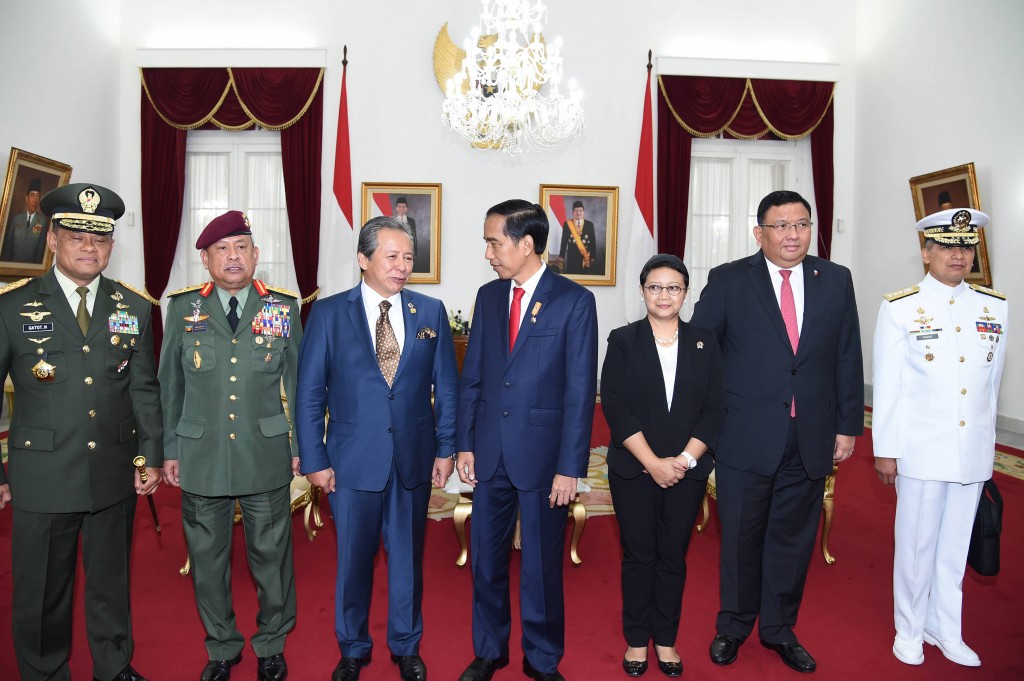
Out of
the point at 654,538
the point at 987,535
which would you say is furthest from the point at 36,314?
the point at 987,535

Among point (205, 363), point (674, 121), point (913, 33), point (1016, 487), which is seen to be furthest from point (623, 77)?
point (205, 363)

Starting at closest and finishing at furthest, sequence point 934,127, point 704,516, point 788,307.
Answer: point 788,307
point 704,516
point 934,127

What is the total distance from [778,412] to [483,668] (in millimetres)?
1381

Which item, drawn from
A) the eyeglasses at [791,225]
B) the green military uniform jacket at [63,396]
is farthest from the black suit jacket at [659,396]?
the green military uniform jacket at [63,396]

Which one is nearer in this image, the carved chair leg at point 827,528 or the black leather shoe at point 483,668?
the black leather shoe at point 483,668

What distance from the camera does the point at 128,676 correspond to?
2.17 meters

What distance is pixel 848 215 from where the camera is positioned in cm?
835

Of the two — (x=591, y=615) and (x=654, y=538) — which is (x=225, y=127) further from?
(x=654, y=538)

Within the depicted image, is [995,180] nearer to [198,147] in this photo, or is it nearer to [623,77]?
[623,77]

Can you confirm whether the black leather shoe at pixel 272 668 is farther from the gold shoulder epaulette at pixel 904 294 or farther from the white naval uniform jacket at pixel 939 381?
the gold shoulder epaulette at pixel 904 294

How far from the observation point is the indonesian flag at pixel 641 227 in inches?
292

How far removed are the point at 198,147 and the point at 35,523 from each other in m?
7.16

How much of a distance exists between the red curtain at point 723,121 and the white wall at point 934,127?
51 centimetres

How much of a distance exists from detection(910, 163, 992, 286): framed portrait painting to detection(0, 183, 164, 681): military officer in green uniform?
6.31 meters
